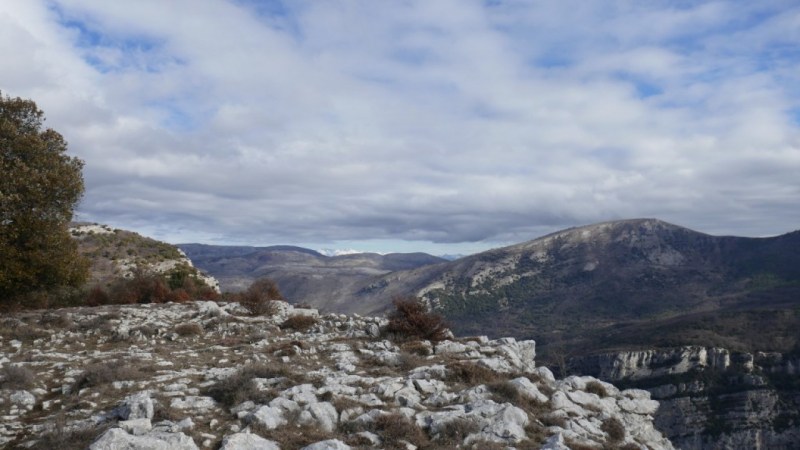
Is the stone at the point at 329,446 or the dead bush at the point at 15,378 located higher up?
the dead bush at the point at 15,378

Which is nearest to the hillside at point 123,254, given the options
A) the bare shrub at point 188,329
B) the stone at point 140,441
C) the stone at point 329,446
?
the bare shrub at point 188,329

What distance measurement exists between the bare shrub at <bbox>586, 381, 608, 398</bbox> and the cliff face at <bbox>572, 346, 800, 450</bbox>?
96.1 m

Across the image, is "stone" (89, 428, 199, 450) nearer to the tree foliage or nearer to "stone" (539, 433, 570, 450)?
"stone" (539, 433, 570, 450)

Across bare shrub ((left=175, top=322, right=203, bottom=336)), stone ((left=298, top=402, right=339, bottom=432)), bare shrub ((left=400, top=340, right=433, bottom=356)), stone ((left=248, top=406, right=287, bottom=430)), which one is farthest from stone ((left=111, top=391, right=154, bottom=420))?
bare shrub ((left=175, top=322, right=203, bottom=336))

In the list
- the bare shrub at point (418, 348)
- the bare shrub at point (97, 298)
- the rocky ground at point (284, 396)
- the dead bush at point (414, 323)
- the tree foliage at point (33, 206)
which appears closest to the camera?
the rocky ground at point (284, 396)

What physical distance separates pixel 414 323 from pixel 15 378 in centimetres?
1570

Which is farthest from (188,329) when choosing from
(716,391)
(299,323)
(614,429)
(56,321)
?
(716,391)

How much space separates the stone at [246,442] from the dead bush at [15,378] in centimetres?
760

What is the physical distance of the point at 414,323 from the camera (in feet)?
83.6

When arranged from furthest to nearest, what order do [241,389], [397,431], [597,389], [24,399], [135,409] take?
[597,389], [241,389], [24,399], [397,431], [135,409]

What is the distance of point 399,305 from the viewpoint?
26.5 meters

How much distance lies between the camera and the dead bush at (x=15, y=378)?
1430 centimetres

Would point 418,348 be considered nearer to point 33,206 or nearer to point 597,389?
point 597,389

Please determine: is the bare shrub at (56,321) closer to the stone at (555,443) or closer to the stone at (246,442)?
the stone at (246,442)
